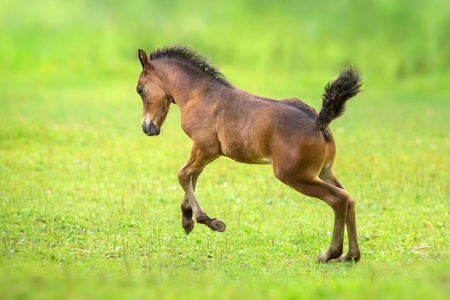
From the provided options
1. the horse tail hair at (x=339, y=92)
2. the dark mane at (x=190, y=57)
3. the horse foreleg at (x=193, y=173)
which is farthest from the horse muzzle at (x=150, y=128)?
the horse tail hair at (x=339, y=92)

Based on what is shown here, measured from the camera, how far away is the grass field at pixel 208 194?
738 centimetres

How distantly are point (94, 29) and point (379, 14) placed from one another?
15562 millimetres

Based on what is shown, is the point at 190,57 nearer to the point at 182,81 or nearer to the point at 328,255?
the point at 182,81

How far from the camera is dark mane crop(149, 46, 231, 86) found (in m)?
9.78

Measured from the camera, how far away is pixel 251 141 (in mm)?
8828

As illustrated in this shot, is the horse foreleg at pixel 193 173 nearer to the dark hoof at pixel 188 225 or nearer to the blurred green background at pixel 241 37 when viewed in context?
the dark hoof at pixel 188 225

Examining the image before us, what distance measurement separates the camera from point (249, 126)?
887 cm

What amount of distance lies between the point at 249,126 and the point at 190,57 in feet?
5.57

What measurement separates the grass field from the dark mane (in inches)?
90.1

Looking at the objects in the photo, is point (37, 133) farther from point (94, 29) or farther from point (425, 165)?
point (94, 29)

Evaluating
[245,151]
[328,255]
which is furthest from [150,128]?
[328,255]

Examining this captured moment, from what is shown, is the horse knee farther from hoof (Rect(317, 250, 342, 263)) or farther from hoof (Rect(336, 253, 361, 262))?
hoof (Rect(336, 253, 361, 262))

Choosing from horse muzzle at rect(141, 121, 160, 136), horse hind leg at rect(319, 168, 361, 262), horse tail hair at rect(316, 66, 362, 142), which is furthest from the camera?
horse muzzle at rect(141, 121, 160, 136)

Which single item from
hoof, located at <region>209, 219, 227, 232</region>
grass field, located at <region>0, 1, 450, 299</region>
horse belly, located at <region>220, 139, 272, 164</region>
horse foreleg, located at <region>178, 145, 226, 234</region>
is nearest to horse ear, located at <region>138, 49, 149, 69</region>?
horse foreleg, located at <region>178, 145, 226, 234</region>
